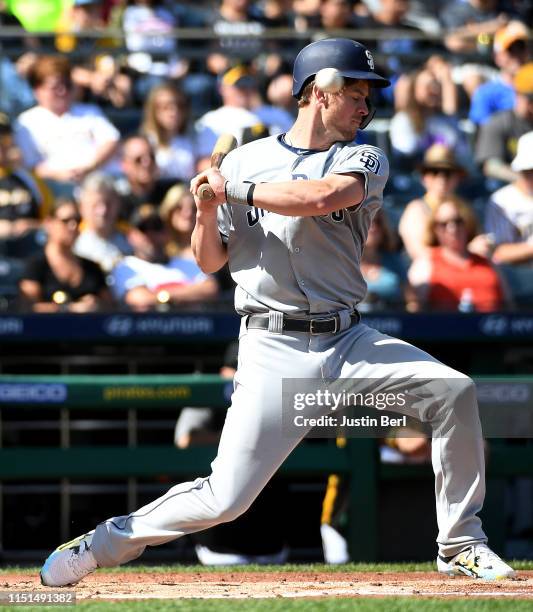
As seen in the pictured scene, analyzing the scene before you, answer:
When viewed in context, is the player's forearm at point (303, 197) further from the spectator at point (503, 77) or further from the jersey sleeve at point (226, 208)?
the spectator at point (503, 77)

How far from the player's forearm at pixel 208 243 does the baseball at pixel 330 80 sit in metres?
0.51

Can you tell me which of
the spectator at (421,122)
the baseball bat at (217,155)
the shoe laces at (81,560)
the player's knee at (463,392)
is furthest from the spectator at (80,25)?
the player's knee at (463,392)

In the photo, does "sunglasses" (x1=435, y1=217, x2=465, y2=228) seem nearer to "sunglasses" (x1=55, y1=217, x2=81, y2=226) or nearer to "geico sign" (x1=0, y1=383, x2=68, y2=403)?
"sunglasses" (x1=55, y1=217, x2=81, y2=226)

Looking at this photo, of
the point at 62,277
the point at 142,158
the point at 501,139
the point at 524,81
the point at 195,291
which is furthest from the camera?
the point at 524,81

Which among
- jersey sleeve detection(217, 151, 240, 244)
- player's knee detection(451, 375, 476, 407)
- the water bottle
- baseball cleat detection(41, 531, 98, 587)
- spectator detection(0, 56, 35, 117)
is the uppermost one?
spectator detection(0, 56, 35, 117)

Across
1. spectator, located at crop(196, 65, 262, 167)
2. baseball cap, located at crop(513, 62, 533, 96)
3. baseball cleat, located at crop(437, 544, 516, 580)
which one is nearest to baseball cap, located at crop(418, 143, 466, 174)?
baseball cap, located at crop(513, 62, 533, 96)

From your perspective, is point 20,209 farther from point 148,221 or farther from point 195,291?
point 195,291

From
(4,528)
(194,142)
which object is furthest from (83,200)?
(4,528)

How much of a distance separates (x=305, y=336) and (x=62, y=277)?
3.00m

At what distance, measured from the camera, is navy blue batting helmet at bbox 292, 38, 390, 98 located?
155 inches

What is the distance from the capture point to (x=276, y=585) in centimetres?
429

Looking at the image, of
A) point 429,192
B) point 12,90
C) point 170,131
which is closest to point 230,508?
point 429,192

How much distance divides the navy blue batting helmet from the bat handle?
0.48 metres

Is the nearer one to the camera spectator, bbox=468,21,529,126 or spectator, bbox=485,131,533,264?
spectator, bbox=485,131,533,264
